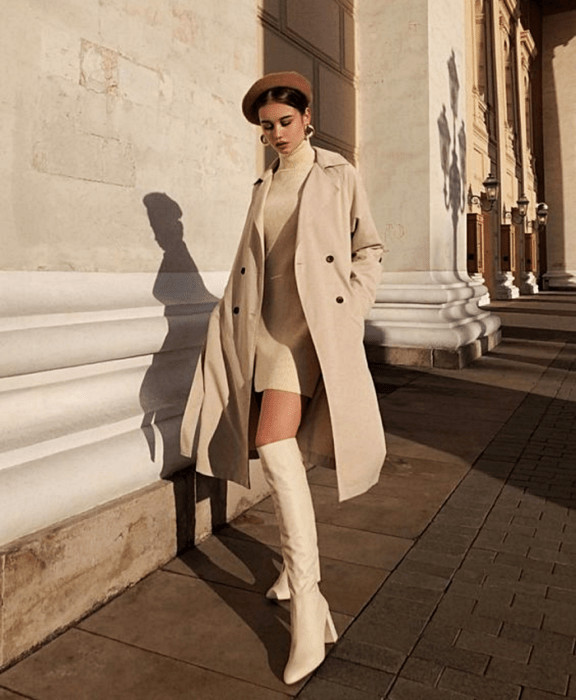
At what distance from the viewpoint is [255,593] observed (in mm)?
2373

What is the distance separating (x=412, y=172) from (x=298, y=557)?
7.10 metres

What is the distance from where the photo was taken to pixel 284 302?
2.12 metres

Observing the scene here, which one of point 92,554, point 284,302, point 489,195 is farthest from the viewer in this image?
point 489,195

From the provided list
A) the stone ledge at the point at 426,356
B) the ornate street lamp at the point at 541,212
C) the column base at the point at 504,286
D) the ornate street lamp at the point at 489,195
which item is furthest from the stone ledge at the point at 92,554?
the ornate street lamp at the point at 541,212

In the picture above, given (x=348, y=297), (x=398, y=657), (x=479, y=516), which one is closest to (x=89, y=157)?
(x=348, y=297)

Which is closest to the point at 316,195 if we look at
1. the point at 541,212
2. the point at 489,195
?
the point at 489,195

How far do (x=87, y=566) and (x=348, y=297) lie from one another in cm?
127

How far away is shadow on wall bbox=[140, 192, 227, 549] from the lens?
276 centimetres

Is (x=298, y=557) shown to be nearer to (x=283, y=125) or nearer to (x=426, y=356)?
(x=283, y=125)

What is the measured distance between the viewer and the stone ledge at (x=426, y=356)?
25.0 ft

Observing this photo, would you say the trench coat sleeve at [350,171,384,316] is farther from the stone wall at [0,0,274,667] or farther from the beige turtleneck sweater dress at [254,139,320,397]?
the stone wall at [0,0,274,667]

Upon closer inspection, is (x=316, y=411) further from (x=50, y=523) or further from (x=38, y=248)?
(x=38, y=248)

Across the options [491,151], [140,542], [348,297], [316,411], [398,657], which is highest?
[491,151]

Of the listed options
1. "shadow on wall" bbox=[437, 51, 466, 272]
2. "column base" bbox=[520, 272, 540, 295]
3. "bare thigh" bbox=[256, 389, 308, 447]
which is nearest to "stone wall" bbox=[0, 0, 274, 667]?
"bare thigh" bbox=[256, 389, 308, 447]
